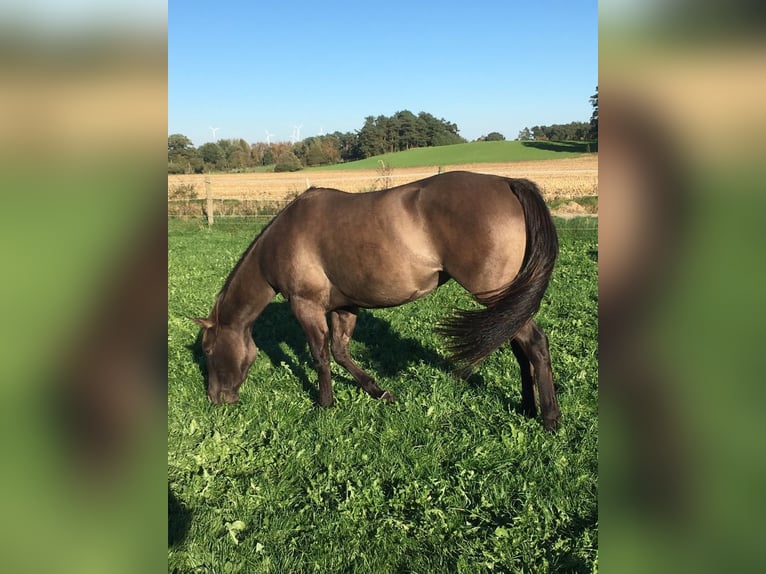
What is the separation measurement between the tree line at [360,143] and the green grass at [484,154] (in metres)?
3.36

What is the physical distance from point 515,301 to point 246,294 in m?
2.62

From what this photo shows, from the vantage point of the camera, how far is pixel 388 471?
3.48 metres

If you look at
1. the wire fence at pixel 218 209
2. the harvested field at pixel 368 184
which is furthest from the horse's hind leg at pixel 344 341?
the harvested field at pixel 368 184

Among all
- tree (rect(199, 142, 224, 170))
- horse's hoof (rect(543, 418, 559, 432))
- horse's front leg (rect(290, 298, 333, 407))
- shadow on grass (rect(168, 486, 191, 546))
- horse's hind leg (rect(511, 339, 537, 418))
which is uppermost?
tree (rect(199, 142, 224, 170))

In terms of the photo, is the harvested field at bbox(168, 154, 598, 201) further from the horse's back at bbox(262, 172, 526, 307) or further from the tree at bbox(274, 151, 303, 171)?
the tree at bbox(274, 151, 303, 171)

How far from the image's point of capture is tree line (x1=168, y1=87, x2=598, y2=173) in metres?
52.5

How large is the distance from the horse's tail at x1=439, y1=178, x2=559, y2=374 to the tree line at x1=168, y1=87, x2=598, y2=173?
47.0 metres

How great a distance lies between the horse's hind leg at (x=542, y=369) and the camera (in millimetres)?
3887

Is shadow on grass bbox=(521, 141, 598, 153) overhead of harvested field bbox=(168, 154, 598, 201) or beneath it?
overhead

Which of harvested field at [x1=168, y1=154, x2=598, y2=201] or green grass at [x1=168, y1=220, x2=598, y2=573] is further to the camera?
harvested field at [x1=168, y1=154, x2=598, y2=201]

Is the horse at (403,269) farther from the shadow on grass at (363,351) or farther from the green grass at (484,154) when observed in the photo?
the green grass at (484,154)

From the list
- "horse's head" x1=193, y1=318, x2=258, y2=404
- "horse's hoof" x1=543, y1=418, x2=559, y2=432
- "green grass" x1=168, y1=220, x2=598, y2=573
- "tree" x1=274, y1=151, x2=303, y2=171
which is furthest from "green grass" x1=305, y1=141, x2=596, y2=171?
"horse's hoof" x1=543, y1=418, x2=559, y2=432
